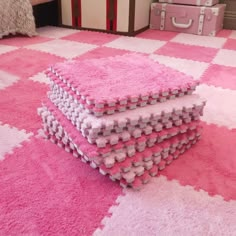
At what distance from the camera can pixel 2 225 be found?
2.26 ft

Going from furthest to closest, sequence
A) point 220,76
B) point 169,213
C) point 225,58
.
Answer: point 225,58 < point 220,76 < point 169,213

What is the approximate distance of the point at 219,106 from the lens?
1.30m

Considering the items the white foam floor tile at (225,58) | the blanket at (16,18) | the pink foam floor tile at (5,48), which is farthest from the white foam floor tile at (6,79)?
Answer: the white foam floor tile at (225,58)

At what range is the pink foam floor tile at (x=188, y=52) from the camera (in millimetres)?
1975

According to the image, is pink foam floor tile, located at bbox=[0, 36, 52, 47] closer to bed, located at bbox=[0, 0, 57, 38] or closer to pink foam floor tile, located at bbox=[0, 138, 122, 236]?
bed, located at bbox=[0, 0, 57, 38]

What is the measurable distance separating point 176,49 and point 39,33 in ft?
3.81

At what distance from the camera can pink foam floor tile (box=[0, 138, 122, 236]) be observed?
2.28ft

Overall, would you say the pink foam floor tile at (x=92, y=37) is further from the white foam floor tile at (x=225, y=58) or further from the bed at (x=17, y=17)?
the white foam floor tile at (x=225, y=58)

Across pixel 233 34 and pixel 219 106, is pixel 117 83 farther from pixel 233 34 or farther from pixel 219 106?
pixel 233 34

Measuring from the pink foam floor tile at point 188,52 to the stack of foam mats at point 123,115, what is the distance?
999 millimetres

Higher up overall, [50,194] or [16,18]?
[16,18]

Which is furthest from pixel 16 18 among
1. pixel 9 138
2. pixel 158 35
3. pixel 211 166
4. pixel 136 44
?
pixel 211 166

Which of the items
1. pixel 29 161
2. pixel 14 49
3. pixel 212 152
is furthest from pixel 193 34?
pixel 29 161

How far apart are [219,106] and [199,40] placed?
1.27 metres
